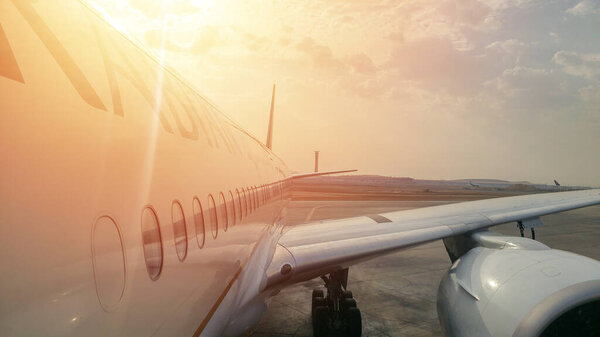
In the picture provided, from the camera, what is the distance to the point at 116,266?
1.51 metres

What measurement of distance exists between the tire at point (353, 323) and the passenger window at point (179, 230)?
4.62 metres

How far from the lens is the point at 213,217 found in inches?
117

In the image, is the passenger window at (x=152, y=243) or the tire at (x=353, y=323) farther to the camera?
the tire at (x=353, y=323)

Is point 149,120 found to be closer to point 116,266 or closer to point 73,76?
point 73,76

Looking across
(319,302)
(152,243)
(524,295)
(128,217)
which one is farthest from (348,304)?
(128,217)

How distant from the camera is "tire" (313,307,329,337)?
6320 millimetres

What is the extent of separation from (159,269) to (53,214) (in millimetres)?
810

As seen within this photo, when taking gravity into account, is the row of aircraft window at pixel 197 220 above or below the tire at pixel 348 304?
above

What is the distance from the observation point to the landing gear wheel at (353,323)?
6246mm

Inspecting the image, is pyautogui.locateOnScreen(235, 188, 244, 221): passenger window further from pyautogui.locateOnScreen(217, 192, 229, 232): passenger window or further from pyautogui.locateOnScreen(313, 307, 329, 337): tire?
pyautogui.locateOnScreen(313, 307, 329, 337): tire

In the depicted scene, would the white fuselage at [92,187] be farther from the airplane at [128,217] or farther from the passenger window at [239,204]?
the passenger window at [239,204]

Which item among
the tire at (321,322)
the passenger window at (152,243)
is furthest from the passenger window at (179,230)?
the tire at (321,322)

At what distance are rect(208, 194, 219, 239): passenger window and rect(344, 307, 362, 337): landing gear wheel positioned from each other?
396cm

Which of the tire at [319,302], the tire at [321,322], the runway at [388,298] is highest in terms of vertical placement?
the tire at [319,302]
